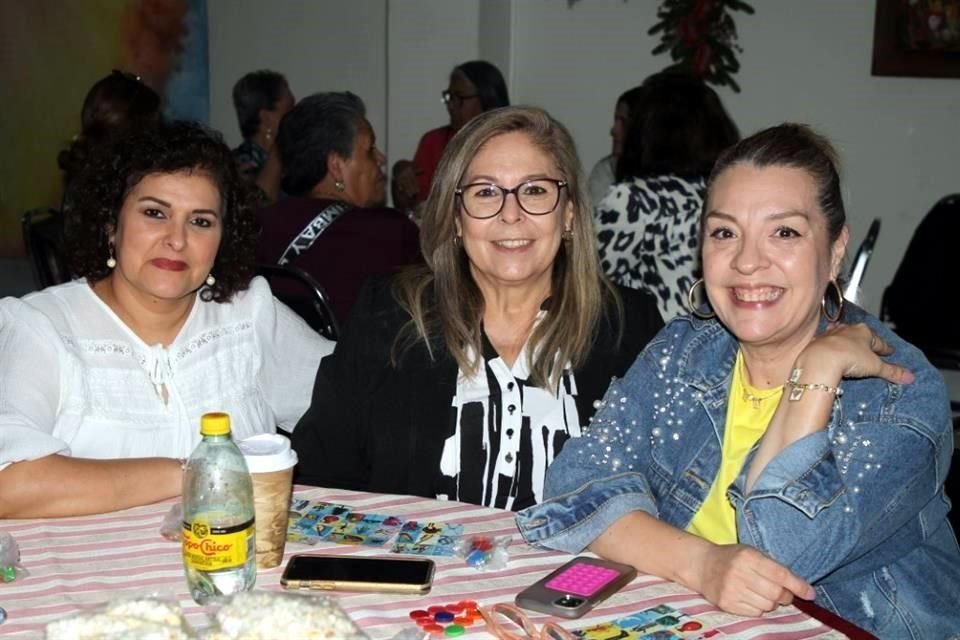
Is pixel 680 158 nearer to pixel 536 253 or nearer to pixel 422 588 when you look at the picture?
pixel 536 253

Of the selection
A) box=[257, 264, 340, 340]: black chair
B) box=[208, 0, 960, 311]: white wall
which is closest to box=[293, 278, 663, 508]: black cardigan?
box=[257, 264, 340, 340]: black chair

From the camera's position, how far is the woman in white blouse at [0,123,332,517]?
2082 millimetres

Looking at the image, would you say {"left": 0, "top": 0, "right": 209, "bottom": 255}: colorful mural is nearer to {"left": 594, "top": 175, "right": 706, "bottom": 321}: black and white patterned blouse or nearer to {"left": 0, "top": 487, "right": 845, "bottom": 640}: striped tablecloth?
{"left": 594, "top": 175, "right": 706, "bottom": 321}: black and white patterned blouse

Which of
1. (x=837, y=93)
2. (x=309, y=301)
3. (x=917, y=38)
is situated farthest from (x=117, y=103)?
(x=917, y=38)

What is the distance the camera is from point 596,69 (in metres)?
6.52

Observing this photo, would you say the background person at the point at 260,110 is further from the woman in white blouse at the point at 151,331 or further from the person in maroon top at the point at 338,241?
the woman in white blouse at the point at 151,331

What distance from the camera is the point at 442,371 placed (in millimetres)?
2354

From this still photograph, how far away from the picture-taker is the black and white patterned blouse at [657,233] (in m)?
3.99

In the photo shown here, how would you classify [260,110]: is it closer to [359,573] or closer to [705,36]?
[705,36]

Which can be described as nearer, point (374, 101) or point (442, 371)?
point (442, 371)

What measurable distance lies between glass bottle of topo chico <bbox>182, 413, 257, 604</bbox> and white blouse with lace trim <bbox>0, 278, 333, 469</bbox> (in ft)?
1.75

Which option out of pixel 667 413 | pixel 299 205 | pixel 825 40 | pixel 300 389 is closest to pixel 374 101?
pixel 825 40

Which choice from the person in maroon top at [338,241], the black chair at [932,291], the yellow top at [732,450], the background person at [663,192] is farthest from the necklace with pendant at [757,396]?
the black chair at [932,291]

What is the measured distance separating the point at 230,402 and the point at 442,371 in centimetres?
44
